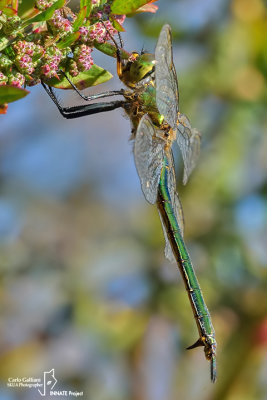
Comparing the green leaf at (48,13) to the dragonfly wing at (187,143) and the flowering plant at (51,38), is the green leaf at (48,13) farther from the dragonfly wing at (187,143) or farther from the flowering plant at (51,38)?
the dragonfly wing at (187,143)

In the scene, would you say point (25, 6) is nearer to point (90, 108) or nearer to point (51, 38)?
point (51, 38)

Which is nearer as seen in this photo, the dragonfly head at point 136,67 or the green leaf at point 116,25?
the green leaf at point 116,25

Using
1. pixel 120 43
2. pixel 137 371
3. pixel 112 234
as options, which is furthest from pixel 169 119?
pixel 112 234

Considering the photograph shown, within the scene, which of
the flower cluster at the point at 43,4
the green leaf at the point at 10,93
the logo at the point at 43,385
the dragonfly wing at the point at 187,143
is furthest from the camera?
the logo at the point at 43,385

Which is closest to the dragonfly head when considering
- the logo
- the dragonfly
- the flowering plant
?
the dragonfly

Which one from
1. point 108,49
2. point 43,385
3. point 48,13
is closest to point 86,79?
point 108,49

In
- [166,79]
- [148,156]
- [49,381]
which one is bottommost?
[49,381]

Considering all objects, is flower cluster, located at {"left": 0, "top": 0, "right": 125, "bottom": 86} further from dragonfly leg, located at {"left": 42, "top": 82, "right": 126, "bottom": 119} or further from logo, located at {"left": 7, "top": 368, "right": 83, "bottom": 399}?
logo, located at {"left": 7, "top": 368, "right": 83, "bottom": 399}

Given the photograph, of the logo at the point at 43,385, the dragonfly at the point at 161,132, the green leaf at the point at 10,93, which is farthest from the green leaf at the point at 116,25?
the logo at the point at 43,385
